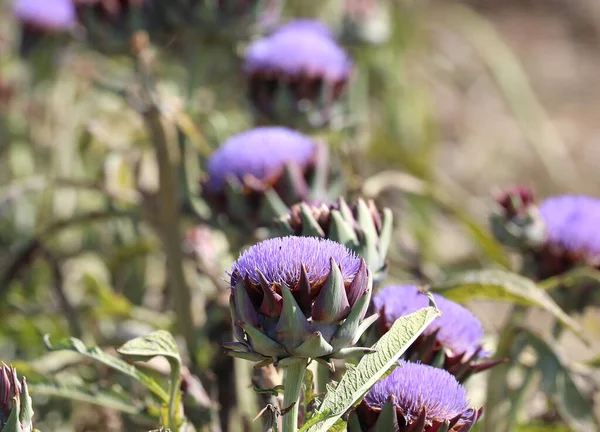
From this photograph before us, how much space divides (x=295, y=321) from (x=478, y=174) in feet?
7.49

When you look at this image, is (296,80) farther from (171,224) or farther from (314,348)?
(314,348)

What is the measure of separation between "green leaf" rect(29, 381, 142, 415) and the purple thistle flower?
246 mm

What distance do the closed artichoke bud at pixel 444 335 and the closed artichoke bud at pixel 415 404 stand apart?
0.19 feet

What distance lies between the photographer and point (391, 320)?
2.23ft

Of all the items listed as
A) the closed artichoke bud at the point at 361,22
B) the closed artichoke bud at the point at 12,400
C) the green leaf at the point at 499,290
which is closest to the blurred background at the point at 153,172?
the closed artichoke bud at the point at 361,22

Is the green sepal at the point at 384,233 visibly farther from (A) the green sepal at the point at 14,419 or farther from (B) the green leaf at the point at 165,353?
(A) the green sepal at the point at 14,419

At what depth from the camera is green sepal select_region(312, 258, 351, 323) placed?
542mm

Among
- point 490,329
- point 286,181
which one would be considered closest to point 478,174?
point 490,329

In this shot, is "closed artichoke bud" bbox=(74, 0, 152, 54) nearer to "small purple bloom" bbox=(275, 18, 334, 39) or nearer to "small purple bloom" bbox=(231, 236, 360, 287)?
"small purple bloom" bbox=(275, 18, 334, 39)

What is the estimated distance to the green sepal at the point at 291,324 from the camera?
0.54 metres

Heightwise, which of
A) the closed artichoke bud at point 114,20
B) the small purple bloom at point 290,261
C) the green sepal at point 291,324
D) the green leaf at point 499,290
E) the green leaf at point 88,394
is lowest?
the green leaf at point 88,394

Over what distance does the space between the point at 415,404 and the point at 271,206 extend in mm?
380

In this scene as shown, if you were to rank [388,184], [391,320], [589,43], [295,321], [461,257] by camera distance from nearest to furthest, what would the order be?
[295,321], [391,320], [388,184], [461,257], [589,43]

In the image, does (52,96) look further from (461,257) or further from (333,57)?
(461,257)
